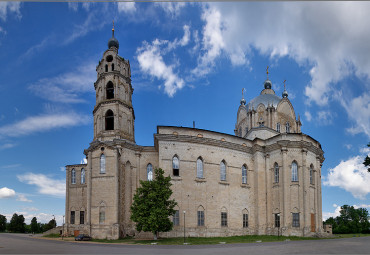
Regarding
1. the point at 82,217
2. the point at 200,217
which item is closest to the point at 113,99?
the point at 82,217

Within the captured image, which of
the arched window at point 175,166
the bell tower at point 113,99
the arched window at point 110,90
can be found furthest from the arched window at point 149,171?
the arched window at point 110,90

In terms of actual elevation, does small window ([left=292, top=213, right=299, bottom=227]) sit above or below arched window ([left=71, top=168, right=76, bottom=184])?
below

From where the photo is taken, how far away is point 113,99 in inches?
1797

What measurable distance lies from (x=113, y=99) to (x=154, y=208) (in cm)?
1709

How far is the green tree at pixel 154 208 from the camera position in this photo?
3562 centimetres

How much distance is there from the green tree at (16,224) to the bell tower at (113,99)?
48.1 meters

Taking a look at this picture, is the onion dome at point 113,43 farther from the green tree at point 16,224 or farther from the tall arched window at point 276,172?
the green tree at point 16,224

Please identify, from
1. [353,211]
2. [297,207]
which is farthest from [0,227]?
[353,211]

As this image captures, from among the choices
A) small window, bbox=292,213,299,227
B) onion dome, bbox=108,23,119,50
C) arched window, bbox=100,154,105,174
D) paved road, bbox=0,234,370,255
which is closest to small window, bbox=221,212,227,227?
small window, bbox=292,213,299,227

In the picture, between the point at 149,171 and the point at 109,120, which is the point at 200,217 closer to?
the point at 149,171

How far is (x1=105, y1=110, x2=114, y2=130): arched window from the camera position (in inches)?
1811

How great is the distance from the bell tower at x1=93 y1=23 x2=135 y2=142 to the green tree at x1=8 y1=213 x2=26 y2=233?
48.1m

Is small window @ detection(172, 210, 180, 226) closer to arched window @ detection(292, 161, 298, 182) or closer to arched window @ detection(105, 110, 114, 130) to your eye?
arched window @ detection(105, 110, 114, 130)

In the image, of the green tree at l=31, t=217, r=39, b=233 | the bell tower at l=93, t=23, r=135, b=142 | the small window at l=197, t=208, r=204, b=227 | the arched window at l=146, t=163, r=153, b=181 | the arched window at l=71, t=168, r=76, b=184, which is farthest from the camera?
the green tree at l=31, t=217, r=39, b=233
